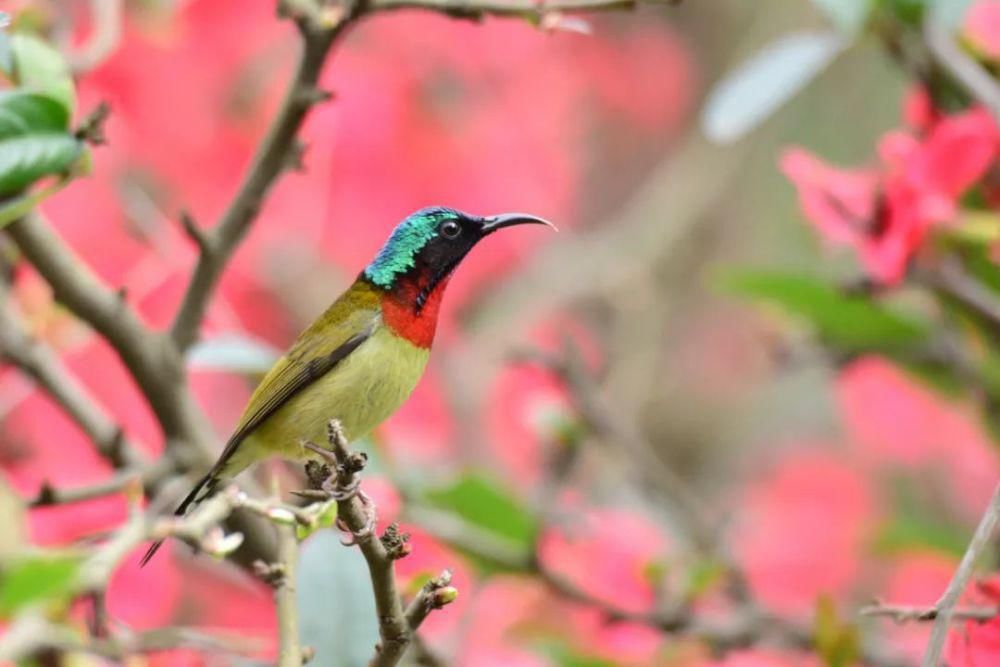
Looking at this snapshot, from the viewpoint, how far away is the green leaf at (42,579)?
2.83 ft

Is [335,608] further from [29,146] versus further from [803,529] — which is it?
[803,529]

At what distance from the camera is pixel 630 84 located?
5438mm

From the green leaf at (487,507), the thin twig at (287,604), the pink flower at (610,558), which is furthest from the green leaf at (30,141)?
the pink flower at (610,558)

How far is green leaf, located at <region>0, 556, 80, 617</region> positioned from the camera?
863 millimetres

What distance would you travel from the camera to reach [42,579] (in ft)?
2.84

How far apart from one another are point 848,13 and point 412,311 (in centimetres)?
80

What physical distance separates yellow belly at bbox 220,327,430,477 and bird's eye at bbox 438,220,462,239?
0.15 metres

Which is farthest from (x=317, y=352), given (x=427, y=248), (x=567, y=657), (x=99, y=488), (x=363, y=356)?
(x=567, y=657)

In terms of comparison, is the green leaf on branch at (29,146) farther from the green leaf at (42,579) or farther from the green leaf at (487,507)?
the green leaf at (487,507)

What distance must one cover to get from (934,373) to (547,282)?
197 centimetres

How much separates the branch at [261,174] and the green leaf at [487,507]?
2.11 ft

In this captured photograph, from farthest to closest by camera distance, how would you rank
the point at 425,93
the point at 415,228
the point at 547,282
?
the point at 425,93 < the point at 547,282 < the point at 415,228

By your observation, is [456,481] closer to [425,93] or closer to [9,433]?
[9,433]

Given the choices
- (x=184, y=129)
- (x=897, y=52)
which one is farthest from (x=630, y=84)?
(x=897, y=52)
